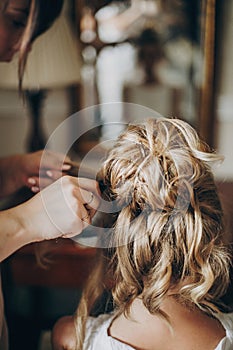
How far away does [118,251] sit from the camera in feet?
1.68

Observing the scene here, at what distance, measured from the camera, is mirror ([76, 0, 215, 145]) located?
601 mm

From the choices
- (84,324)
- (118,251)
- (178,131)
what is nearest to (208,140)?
(178,131)

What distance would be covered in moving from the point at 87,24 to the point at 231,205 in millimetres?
302

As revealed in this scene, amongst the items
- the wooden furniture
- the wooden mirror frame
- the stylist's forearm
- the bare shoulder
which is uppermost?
the wooden mirror frame

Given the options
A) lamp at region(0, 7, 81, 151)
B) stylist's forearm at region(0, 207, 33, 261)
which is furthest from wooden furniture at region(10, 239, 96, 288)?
lamp at region(0, 7, 81, 151)

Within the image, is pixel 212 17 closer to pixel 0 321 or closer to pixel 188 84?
pixel 188 84

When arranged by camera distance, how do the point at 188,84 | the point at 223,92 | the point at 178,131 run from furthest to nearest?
the point at 188,84, the point at 223,92, the point at 178,131

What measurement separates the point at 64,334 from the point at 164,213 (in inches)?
7.7

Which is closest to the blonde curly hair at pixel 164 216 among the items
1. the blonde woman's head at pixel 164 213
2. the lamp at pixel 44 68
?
the blonde woman's head at pixel 164 213

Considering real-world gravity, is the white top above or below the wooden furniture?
below

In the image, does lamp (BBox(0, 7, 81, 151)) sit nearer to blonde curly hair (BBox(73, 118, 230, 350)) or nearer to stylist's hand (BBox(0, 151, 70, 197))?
stylist's hand (BBox(0, 151, 70, 197))

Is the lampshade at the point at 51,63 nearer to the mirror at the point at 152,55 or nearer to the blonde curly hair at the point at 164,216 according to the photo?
the mirror at the point at 152,55

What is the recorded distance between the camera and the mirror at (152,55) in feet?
1.97

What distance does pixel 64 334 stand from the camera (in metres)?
0.56
